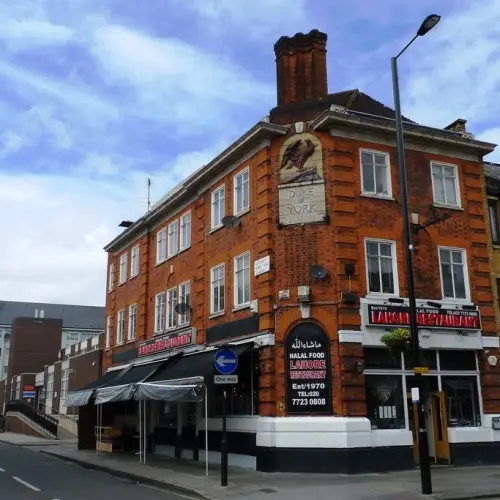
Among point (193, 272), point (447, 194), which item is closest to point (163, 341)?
point (193, 272)

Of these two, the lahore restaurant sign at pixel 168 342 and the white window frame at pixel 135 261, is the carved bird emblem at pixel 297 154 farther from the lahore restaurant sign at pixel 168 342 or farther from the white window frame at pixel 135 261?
the white window frame at pixel 135 261

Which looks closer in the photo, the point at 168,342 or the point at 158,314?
the point at 168,342

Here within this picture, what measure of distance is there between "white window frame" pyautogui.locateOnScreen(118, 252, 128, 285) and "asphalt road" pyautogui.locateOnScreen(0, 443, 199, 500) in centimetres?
1054

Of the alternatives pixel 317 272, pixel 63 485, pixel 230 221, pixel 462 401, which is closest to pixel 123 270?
pixel 230 221

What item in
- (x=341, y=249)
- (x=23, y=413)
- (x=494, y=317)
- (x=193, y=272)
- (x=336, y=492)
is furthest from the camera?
(x=23, y=413)

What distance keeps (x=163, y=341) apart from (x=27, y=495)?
10372 mm

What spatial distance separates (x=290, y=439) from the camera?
16.0 metres

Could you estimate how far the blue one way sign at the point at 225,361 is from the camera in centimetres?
1411

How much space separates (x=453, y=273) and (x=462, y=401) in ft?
12.4

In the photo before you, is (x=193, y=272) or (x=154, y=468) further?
(x=193, y=272)

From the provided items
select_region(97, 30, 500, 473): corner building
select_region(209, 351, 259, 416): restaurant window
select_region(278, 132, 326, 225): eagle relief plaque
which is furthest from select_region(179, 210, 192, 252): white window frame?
select_region(209, 351, 259, 416): restaurant window

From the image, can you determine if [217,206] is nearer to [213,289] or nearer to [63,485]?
[213,289]

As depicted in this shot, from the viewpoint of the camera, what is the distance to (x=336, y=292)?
1664cm

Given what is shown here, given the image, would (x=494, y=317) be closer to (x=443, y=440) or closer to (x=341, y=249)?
(x=443, y=440)
